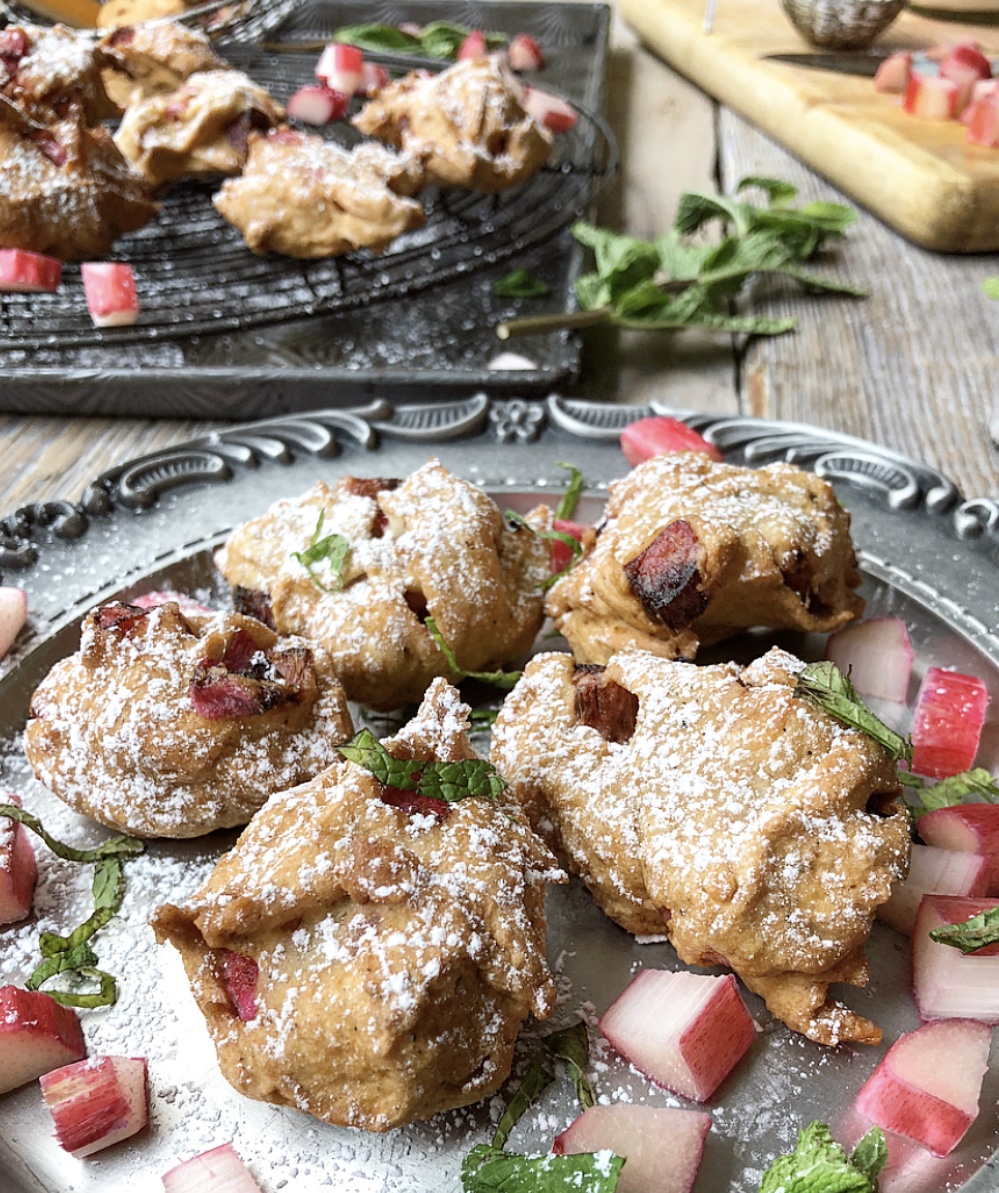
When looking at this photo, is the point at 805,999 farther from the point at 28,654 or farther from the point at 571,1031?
the point at 28,654

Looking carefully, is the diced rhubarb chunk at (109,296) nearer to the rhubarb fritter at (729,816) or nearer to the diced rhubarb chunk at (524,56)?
the rhubarb fritter at (729,816)

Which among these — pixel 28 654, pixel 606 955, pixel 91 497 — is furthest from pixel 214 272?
pixel 606 955

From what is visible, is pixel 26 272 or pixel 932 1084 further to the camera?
pixel 26 272

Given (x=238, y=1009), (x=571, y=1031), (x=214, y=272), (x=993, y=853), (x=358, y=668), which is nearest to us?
(x=238, y=1009)

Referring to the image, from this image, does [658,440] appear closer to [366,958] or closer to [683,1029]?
[683,1029]

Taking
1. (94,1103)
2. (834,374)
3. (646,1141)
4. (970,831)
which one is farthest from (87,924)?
(834,374)

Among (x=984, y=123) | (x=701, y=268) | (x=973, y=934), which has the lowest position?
(x=973, y=934)

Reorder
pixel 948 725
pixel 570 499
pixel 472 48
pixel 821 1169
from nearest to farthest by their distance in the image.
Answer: pixel 821 1169 < pixel 948 725 < pixel 570 499 < pixel 472 48
